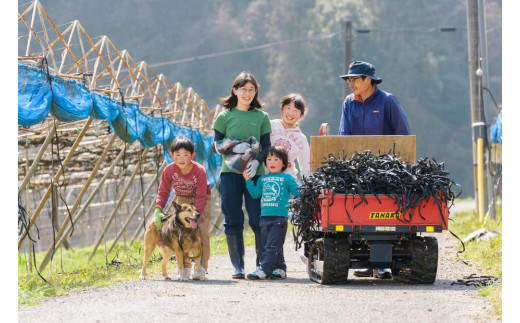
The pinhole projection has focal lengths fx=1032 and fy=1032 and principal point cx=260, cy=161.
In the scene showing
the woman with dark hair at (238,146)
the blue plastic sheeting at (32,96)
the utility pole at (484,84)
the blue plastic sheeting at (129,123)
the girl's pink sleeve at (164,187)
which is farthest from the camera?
the utility pole at (484,84)

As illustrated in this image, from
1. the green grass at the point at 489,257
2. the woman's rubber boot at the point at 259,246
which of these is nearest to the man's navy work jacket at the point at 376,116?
the woman's rubber boot at the point at 259,246

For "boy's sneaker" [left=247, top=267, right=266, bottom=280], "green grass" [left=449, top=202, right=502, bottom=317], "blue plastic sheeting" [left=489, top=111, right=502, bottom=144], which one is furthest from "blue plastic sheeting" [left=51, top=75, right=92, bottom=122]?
"blue plastic sheeting" [left=489, top=111, right=502, bottom=144]

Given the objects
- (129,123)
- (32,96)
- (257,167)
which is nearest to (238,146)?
(257,167)

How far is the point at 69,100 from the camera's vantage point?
1275cm

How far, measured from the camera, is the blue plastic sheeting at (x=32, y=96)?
11492 mm

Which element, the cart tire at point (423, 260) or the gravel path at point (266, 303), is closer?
the gravel path at point (266, 303)

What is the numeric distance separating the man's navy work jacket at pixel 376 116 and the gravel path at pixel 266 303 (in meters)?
1.65

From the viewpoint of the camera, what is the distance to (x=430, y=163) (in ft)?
33.2

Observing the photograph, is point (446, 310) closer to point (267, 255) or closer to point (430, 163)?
point (430, 163)

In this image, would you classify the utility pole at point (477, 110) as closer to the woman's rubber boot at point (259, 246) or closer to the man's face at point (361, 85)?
the man's face at point (361, 85)

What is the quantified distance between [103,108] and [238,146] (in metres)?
4.00

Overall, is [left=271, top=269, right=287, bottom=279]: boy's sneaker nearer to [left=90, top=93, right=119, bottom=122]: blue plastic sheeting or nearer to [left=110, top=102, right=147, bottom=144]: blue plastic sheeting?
[left=90, top=93, right=119, bottom=122]: blue plastic sheeting

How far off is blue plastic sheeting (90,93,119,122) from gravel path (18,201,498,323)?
3823mm

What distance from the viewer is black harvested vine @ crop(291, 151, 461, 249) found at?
9.85 m
